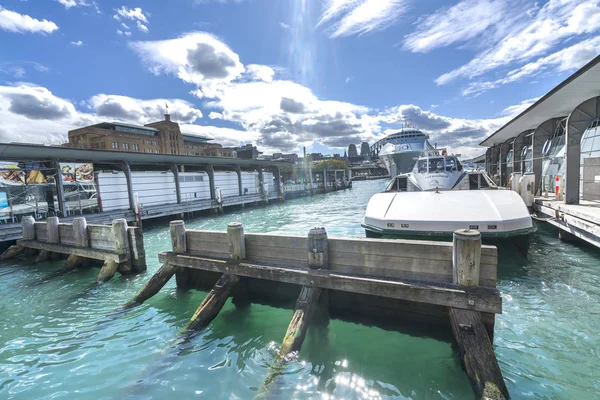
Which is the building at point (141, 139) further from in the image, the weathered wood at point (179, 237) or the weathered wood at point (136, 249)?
the weathered wood at point (179, 237)

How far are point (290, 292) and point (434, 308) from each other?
2695mm

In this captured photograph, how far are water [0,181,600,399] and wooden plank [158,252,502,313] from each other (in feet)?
2.60

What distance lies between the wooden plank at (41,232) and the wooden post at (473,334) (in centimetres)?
1334

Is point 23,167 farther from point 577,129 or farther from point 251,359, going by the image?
point 577,129

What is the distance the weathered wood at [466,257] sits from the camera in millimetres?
3689

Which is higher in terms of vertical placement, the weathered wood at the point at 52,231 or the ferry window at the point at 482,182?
the ferry window at the point at 482,182

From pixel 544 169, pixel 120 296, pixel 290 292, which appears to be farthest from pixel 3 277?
pixel 544 169

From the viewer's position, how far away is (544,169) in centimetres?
1638

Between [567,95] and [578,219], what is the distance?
22.6 ft

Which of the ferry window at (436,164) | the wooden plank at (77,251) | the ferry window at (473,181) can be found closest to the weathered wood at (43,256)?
the wooden plank at (77,251)

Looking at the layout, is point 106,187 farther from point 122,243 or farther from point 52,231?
point 122,243

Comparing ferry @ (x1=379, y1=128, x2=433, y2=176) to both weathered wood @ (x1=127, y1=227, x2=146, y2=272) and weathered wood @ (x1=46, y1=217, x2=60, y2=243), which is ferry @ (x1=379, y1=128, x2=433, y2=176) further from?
weathered wood @ (x1=46, y1=217, x2=60, y2=243)

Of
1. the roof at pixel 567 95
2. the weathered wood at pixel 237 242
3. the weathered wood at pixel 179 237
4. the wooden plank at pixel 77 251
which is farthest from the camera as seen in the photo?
the roof at pixel 567 95

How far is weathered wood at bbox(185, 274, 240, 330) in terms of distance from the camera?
4.91m
